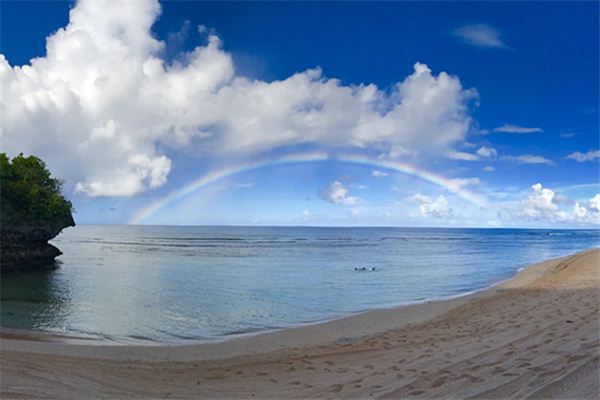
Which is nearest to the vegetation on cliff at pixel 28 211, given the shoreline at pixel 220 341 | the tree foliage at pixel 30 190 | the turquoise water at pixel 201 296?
the tree foliage at pixel 30 190

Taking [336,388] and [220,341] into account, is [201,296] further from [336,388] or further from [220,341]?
[336,388]

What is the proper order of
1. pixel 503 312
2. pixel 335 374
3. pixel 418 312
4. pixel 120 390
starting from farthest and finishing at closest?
pixel 418 312
pixel 503 312
pixel 335 374
pixel 120 390

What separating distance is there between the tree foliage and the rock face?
1.92 ft

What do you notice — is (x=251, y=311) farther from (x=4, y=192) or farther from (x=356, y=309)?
(x=4, y=192)

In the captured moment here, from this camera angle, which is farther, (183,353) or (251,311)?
(251,311)

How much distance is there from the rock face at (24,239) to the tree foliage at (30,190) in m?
0.58

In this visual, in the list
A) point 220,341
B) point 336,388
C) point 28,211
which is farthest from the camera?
point 28,211

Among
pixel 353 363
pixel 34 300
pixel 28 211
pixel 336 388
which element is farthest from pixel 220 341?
pixel 28 211

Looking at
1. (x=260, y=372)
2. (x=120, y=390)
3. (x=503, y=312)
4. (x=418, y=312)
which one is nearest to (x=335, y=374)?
(x=260, y=372)

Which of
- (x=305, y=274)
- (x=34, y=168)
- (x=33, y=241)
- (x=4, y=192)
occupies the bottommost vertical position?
(x=305, y=274)

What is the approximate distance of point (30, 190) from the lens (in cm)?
3688

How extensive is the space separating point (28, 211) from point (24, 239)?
8.16 ft

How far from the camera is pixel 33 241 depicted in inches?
1523

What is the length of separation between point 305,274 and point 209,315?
1786 centimetres
